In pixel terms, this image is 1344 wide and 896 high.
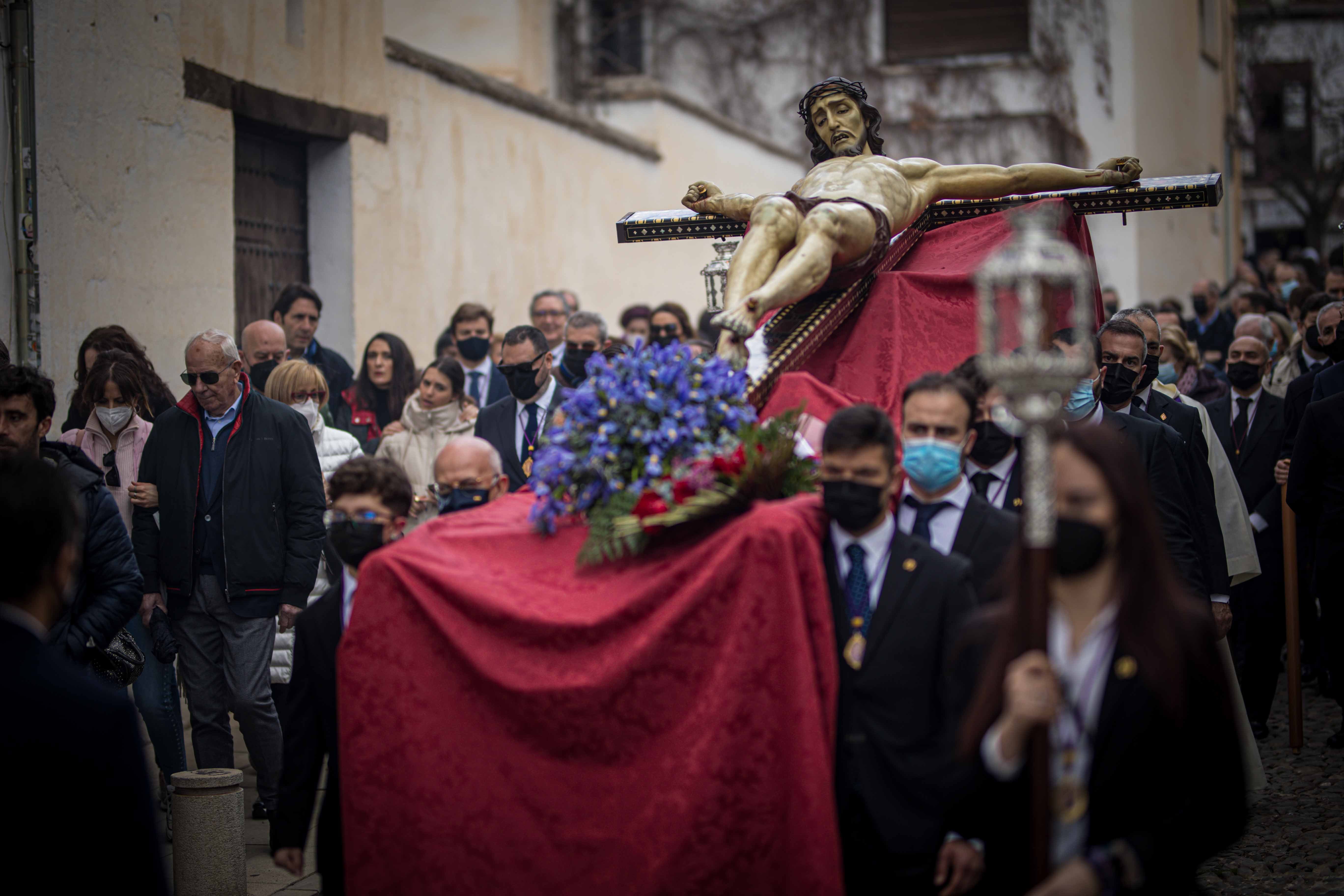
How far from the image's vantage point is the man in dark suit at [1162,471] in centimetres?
541

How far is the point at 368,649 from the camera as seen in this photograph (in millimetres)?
3988

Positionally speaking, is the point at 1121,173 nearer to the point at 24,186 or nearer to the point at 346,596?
the point at 346,596

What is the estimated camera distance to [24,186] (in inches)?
305

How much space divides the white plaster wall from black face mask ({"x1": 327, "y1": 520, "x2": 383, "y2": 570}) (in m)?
4.48

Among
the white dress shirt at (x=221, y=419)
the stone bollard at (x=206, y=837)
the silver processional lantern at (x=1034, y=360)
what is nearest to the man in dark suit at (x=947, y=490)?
the silver processional lantern at (x=1034, y=360)

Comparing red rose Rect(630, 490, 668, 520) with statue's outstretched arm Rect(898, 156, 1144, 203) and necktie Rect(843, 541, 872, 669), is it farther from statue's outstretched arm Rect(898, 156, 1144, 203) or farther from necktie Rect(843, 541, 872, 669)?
statue's outstretched arm Rect(898, 156, 1144, 203)

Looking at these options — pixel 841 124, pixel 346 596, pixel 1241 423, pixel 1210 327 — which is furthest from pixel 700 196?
pixel 1210 327

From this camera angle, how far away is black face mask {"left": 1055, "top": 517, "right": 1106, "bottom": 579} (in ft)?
9.22

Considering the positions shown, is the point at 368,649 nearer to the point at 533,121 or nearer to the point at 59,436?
the point at 59,436

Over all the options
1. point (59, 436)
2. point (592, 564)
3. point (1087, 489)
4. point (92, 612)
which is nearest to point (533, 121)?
point (59, 436)

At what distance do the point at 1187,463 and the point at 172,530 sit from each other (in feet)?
14.1

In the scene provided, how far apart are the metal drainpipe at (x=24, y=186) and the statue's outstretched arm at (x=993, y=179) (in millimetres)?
4809

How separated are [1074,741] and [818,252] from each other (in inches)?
99.4

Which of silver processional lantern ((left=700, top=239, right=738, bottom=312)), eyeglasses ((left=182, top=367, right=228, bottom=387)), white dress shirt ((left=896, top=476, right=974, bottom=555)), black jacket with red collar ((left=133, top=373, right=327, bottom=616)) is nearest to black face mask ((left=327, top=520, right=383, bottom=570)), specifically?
white dress shirt ((left=896, top=476, right=974, bottom=555))
